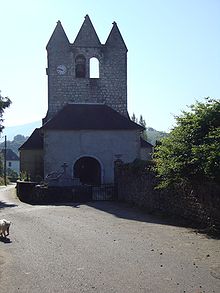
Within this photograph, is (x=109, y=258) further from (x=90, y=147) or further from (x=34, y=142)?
(x=34, y=142)

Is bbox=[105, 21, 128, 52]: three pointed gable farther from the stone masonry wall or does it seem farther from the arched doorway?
the arched doorway

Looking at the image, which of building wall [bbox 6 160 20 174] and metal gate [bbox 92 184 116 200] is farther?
building wall [bbox 6 160 20 174]

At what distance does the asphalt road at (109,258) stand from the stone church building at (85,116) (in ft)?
71.8

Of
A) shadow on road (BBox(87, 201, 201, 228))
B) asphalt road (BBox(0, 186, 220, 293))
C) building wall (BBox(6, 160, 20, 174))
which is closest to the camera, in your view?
asphalt road (BBox(0, 186, 220, 293))

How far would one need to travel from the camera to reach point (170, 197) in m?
17.1

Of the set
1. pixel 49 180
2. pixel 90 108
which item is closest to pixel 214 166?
pixel 49 180

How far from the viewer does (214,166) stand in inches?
516

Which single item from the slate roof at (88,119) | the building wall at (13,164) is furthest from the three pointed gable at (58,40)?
the building wall at (13,164)

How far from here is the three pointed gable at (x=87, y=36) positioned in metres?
43.3

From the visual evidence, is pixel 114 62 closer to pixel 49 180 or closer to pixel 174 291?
pixel 49 180

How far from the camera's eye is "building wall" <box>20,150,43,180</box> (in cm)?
4250

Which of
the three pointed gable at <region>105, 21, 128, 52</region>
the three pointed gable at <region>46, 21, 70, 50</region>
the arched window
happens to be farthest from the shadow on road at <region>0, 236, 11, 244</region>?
the three pointed gable at <region>105, 21, 128, 52</region>

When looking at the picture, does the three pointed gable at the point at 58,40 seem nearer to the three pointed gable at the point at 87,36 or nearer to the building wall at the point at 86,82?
the building wall at the point at 86,82

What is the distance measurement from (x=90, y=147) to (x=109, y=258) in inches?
1130
